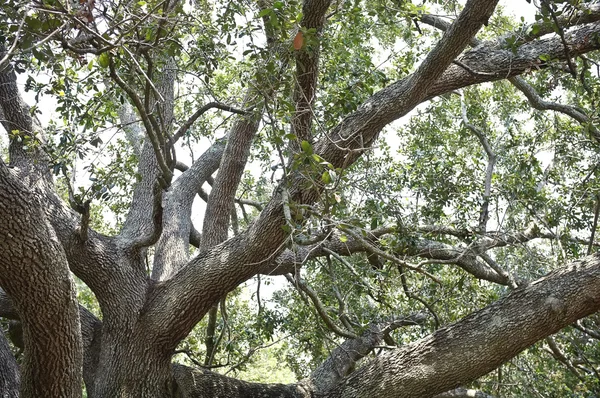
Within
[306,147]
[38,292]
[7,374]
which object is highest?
[7,374]

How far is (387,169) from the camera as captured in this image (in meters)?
6.65

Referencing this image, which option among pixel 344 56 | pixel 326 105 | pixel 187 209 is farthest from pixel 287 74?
pixel 187 209

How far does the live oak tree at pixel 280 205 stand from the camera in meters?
3.30

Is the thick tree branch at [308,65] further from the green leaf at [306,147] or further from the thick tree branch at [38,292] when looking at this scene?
the thick tree branch at [38,292]

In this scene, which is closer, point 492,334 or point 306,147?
point 306,147

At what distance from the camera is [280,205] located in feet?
13.0

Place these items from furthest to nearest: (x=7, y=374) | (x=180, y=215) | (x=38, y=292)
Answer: (x=180, y=215), (x=7, y=374), (x=38, y=292)

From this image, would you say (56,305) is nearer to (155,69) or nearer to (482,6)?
(155,69)

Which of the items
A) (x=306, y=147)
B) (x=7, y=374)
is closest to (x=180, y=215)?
(x=7, y=374)

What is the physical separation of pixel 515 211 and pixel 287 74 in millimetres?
3295

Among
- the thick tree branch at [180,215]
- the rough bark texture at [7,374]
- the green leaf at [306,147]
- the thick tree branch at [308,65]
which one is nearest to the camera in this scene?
the green leaf at [306,147]

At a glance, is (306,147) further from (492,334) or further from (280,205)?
(492,334)

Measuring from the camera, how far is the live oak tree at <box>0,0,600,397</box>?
3.30m

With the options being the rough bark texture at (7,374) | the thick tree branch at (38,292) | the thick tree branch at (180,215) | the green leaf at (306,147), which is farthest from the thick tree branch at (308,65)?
the rough bark texture at (7,374)
